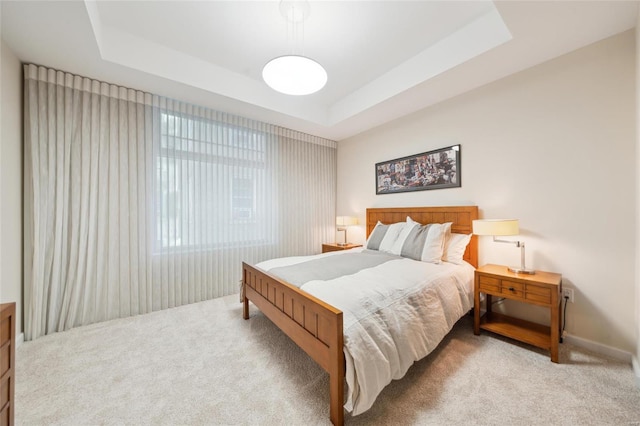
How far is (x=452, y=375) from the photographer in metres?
1.73

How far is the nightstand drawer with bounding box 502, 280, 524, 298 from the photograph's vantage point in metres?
2.05

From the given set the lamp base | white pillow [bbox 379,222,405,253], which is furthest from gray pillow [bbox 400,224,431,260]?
the lamp base

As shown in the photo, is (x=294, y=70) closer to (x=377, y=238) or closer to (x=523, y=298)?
(x=377, y=238)

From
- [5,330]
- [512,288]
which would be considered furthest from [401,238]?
[5,330]

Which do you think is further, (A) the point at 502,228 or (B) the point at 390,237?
(B) the point at 390,237

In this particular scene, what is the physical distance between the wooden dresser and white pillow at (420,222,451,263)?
2.85 metres

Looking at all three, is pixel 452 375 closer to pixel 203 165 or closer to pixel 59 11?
pixel 203 165

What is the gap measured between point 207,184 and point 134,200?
809mm

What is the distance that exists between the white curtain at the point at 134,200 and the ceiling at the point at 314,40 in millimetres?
343

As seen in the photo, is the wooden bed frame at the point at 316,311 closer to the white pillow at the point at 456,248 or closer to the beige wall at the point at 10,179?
the white pillow at the point at 456,248

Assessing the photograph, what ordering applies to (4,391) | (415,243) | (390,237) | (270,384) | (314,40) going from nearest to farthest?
(4,391) → (270,384) → (314,40) → (415,243) → (390,237)

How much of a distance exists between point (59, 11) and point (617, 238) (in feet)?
14.9

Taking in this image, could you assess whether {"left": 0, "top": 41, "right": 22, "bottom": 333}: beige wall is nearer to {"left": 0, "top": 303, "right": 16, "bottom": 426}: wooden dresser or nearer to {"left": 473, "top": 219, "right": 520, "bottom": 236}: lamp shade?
{"left": 0, "top": 303, "right": 16, "bottom": 426}: wooden dresser

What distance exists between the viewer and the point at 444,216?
2969 millimetres
